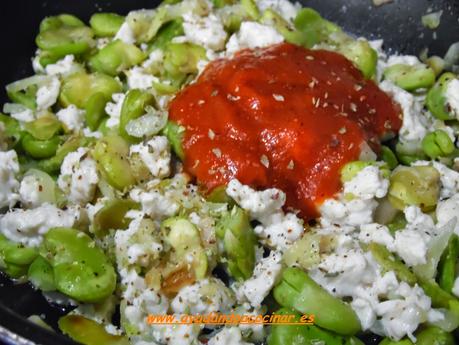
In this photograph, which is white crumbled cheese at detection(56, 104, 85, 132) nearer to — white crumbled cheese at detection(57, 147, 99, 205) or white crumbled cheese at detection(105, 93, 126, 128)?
white crumbled cheese at detection(105, 93, 126, 128)

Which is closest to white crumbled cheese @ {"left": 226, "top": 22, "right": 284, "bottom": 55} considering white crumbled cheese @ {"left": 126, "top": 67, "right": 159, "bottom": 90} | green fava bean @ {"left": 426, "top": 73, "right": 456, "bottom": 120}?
white crumbled cheese @ {"left": 126, "top": 67, "right": 159, "bottom": 90}

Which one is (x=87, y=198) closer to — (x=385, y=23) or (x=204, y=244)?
(x=204, y=244)

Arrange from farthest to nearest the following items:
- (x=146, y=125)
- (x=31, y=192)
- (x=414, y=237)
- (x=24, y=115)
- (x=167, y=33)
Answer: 1. (x=167, y=33)
2. (x=24, y=115)
3. (x=146, y=125)
4. (x=31, y=192)
5. (x=414, y=237)

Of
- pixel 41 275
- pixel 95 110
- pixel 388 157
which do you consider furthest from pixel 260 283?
pixel 95 110

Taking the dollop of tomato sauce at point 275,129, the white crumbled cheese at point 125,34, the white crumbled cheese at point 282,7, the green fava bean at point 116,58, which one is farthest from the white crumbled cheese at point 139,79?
the white crumbled cheese at point 282,7

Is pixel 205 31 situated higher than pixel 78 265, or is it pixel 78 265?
pixel 205 31

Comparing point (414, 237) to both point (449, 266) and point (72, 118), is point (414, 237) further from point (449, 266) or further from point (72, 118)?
point (72, 118)

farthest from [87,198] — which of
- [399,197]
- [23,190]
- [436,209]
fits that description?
[436,209]

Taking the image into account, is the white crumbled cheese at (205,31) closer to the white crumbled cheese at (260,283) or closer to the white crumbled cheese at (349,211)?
the white crumbled cheese at (349,211)
